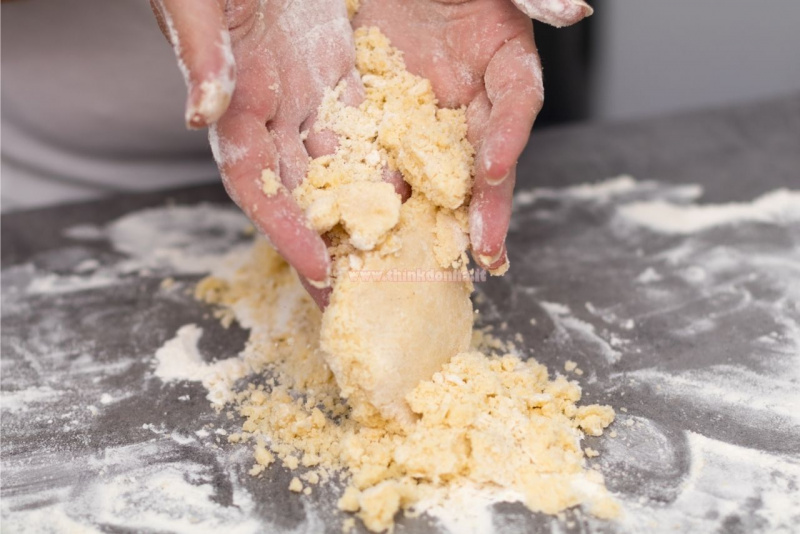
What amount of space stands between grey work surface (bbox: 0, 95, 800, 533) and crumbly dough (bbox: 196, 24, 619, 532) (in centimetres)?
7

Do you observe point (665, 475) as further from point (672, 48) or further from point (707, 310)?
point (672, 48)

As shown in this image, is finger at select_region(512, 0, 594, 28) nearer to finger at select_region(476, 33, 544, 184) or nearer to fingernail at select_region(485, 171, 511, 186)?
finger at select_region(476, 33, 544, 184)

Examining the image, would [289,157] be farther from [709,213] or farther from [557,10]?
[709,213]

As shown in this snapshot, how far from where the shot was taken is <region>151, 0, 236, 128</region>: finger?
1.31 m

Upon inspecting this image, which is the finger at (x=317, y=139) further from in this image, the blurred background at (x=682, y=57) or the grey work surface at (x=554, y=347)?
the blurred background at (x=682, y=57)

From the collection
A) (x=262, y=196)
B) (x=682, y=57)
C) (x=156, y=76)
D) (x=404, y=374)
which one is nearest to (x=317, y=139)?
(x=262, y=196)

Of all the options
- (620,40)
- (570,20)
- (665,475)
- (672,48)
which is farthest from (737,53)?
(665,475)

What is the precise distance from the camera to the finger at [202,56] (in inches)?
51.5

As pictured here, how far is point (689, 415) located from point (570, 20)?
3.08 ft

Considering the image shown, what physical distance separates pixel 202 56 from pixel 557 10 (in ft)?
2.55

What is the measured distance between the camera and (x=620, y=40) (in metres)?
3.79

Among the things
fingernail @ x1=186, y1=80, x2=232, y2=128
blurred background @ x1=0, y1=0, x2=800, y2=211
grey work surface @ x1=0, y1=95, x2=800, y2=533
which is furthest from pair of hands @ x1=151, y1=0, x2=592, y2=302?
blurred background @ x1=0, y1=0, x2=800, y2=211

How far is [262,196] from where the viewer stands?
145cm

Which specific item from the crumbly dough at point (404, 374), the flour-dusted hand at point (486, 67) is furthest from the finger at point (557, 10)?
the crumbly dough at point (404, 374)
